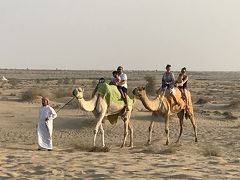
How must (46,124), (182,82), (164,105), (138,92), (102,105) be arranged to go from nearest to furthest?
(46,124) < (102,105) < (138,92) < (164,105) < (182,82)

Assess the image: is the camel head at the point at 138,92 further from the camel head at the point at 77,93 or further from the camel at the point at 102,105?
the camel head at the point at 77,93

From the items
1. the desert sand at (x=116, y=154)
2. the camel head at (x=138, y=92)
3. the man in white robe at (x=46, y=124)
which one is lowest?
the desert sand at (x=116, y=154)

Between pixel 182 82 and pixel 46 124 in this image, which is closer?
pixel 46 124

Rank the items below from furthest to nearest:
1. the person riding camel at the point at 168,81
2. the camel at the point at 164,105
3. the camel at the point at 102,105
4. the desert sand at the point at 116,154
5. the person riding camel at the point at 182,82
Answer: the person riding camel at the point at 182,82 < the person riding camel at the point at 168,81 < the camel at the point at 164,105 < the camel at the point at 102,105 < the desert sand at the point at 116,154

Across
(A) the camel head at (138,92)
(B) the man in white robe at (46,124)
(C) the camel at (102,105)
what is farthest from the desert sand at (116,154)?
(A) the camel head at (138,92)

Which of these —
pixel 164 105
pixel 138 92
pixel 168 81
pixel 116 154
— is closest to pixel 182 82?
pixel 168 81

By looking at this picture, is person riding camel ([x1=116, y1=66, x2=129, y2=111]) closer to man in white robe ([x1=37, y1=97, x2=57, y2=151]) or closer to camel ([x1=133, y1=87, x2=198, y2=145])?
camel ([x1=133, y1=87, x2=198, y2=145])

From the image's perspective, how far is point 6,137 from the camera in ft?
65.8

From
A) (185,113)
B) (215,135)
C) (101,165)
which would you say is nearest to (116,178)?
(101,165)

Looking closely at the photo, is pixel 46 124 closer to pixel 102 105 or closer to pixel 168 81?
pixel 102 105

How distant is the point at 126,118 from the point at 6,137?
6.32 meters

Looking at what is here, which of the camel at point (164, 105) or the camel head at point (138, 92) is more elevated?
the camel head at point (138, 92)

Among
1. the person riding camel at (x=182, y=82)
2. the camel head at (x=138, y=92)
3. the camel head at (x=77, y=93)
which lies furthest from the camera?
the person riding camel at (x=182, y=82)

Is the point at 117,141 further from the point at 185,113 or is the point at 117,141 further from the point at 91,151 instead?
the point at 91,151
